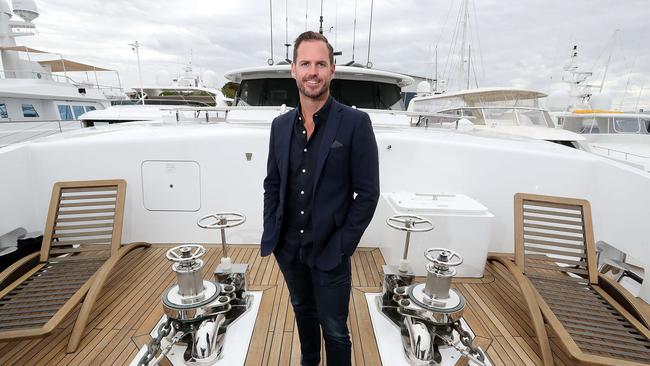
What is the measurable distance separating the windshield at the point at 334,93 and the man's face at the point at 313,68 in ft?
13.4

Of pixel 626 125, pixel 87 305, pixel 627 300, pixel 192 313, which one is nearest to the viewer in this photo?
pixel 192 313

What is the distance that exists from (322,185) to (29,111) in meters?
18.4

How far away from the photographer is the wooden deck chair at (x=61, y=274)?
194 cm

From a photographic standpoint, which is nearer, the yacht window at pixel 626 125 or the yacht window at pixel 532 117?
the yacht window at pixel 532 117

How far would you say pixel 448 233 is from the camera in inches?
106

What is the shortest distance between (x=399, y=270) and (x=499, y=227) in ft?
5.16

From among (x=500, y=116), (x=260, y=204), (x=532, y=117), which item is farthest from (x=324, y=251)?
(x=532, y=117)

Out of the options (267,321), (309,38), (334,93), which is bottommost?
(267,321)

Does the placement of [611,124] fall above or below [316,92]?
below

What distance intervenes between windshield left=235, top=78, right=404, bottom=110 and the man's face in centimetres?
408

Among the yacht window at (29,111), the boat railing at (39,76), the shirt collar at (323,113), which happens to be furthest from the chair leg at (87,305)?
the boat railing at (39,76)

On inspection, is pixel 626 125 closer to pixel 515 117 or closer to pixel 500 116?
pixel 515 117

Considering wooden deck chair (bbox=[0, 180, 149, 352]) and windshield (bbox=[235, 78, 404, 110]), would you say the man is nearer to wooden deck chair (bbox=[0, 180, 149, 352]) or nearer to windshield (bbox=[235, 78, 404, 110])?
wooden deck chair (bbox=[0, 180, 149, 352])

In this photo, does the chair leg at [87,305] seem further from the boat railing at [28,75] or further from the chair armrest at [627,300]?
the boat railing at [28,75]
